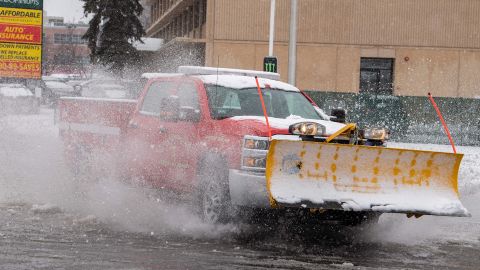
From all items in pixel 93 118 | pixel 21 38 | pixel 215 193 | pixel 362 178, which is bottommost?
pixel 215 193

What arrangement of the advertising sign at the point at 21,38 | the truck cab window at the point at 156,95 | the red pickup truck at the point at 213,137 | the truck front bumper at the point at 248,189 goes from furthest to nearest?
the advertising sign at the point at 21,38 → the truck cab window at the point at 156,95 → the red pickup truck at the point at 213,137 → the truck front bumper at the point at 248,189

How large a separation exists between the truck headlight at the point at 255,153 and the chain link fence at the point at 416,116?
18548mm

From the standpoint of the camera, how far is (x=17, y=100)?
3775 centimetres

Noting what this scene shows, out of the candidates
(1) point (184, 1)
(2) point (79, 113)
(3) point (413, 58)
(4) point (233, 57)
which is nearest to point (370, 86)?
(3) point (413, 58)

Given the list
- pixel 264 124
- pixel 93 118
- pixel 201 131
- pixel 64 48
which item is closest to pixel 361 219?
pixel 264 124

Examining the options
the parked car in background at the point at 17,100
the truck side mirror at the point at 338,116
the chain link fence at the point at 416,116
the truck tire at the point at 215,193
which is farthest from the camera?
the parked car in background at the point at 17,100

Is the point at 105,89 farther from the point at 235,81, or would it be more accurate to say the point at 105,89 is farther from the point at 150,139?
the point at 235,81

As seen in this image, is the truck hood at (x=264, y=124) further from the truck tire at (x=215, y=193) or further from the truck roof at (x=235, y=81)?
the truck roof at (x=235, y=81)

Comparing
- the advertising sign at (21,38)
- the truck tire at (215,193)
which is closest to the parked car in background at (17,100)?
the advertising sign at (21,38)

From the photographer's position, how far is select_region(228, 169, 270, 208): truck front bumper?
8266 mm

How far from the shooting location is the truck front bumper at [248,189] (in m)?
8.27

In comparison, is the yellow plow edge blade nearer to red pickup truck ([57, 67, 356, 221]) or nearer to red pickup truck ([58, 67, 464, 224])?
red pickup truck ([58, 67, 464, 224])

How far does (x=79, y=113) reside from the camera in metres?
12.6

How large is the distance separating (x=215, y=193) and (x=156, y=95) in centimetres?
248
